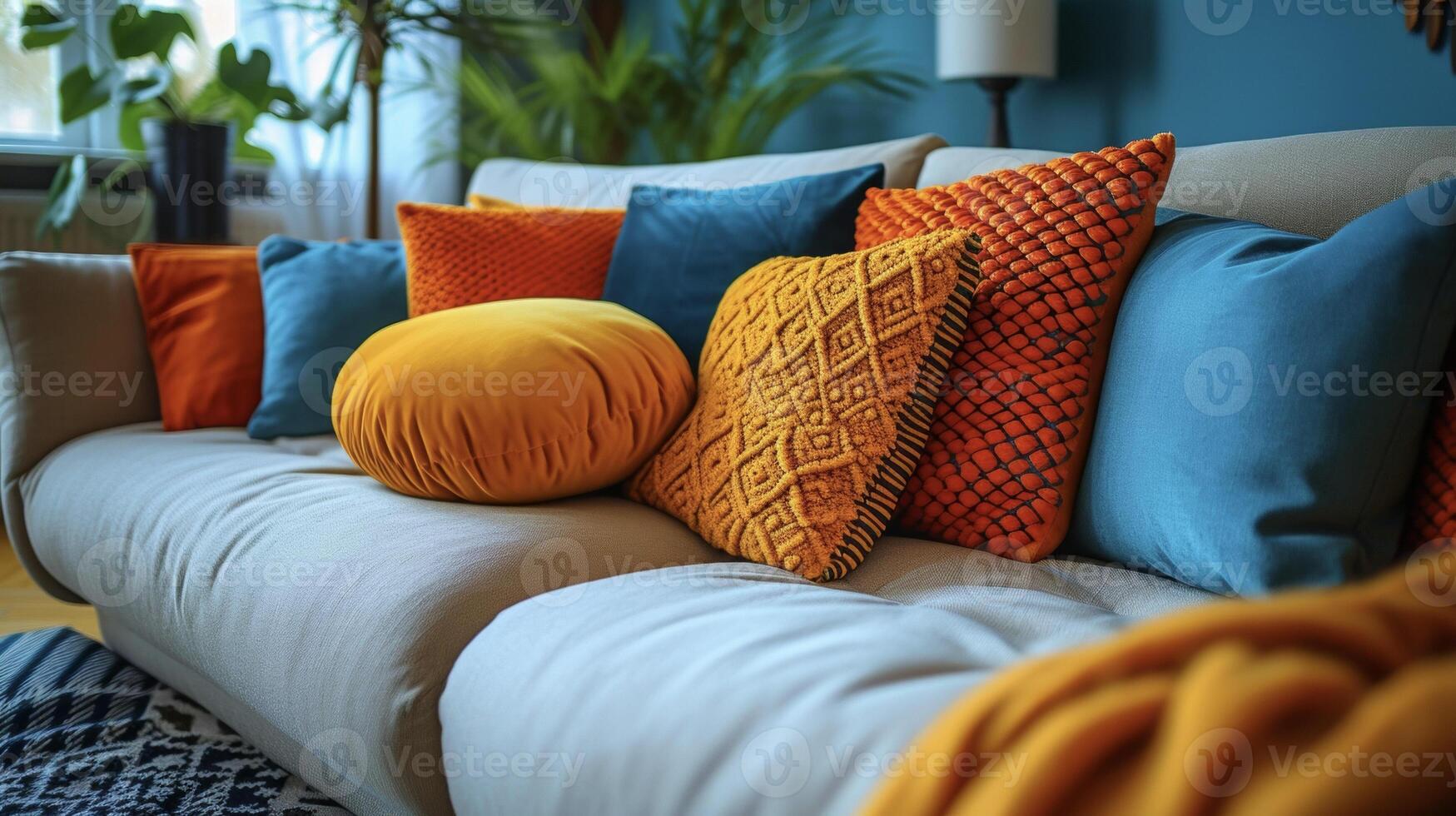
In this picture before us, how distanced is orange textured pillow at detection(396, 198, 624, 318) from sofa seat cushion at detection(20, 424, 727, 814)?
1.06 feet

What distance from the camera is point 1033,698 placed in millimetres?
452

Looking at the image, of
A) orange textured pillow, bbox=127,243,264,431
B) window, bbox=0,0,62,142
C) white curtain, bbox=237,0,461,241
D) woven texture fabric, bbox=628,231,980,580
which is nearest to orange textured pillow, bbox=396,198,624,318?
orange textured pillow, bbox=127,243,264,431

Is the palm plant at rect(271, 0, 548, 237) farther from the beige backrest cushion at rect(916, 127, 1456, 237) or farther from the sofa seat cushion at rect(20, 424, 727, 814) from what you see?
the beige backrest cushion at rect(916, 127, 1456, 237)

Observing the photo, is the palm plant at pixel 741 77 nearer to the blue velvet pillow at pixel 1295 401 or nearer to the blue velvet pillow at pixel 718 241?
the blue velvet pillow at pixel 718 241

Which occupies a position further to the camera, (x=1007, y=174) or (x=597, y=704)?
(x=1007, y=174)

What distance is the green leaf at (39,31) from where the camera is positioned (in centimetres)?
255

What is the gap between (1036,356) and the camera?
1117 millimetres

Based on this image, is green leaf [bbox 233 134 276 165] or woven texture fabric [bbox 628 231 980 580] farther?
green leaf [bbox 233 134 276 165]

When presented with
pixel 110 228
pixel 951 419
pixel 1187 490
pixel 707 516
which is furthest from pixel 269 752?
pixel 110 228

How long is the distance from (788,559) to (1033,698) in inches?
25.2

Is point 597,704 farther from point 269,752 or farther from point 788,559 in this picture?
point 269,752

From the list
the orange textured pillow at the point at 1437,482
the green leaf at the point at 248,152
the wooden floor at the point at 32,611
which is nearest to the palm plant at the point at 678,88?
the green leaf at the point at 248,152

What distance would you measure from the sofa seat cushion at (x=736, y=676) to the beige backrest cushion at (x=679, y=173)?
78cm

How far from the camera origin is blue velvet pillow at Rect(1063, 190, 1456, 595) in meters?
0.89
